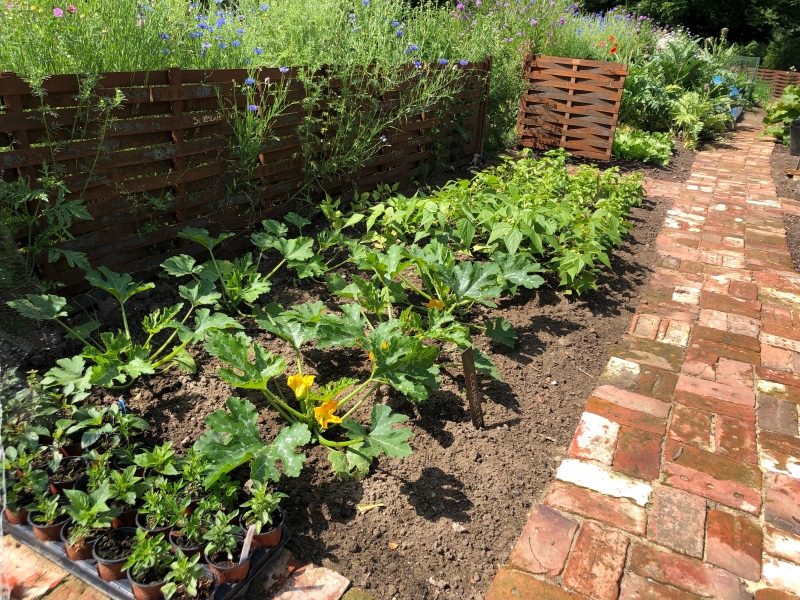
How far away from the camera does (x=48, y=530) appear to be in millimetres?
1779

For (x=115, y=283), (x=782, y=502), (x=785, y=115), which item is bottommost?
(x=782, y=502)

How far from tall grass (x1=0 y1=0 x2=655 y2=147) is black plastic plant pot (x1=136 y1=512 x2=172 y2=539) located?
76.3 inches

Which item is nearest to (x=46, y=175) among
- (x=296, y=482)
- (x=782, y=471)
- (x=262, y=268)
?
(x=262, y=268)

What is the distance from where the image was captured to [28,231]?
266cm

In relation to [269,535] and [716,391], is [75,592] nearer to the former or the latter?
[269,535]

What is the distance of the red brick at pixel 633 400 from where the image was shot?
273 centimetres

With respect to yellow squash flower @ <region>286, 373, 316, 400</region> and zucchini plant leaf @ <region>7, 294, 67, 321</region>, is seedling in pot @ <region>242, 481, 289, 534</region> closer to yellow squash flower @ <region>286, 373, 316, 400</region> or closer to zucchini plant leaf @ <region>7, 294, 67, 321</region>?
yellow squash flower @ <region>286, 373, 316, 400</region>

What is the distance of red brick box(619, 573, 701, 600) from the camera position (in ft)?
5.95

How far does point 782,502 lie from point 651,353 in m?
1.09

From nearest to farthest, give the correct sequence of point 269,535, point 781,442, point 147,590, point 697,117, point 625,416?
point 147,590
point 269,535
point 781,442
point 625,416
point 697,117

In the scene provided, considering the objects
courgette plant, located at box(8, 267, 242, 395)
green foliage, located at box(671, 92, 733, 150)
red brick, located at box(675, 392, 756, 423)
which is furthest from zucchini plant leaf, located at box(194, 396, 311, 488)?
green foliage, located at box(671, 92, 733, 150)

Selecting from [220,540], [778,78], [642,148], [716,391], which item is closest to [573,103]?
[642,148]

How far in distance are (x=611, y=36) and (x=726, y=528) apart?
9.93 m

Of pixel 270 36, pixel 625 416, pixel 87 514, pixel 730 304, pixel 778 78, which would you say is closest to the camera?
pixel 87 514
